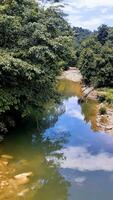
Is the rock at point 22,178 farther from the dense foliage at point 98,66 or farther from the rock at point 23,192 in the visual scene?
the dense foliage at point 98,66

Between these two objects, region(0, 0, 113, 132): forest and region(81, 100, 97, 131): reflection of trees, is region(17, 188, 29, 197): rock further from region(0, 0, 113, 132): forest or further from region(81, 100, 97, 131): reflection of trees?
region(81, 100, 97, 131): reflection of trees

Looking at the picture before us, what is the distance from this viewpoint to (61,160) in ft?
83.4

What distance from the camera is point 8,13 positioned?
98.7 feet

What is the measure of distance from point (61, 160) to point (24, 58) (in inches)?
295

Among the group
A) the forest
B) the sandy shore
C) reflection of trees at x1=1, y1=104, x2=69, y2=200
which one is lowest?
the sandy shore

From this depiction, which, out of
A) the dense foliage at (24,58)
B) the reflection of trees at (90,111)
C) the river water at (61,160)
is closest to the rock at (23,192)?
the river water at (61,160)

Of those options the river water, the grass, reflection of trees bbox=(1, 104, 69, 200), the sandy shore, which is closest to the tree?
the sandy shore

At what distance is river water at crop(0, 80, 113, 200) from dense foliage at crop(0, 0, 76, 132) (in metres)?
2.16

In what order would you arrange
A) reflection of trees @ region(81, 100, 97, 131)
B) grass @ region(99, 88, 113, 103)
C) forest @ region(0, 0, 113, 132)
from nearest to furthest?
1. forest @ region(0, 0, 113, 132)
2. reflection of trees @ region(81, 100, 97, 131)
3. grass @ region(99, 88, 113, 103)

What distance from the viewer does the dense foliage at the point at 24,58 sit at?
26.7 metres

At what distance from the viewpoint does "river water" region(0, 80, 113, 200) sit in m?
20.6

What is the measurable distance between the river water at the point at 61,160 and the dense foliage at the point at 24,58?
216cm

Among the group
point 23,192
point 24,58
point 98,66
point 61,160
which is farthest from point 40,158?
point 98,66

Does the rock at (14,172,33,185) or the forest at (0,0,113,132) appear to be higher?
the forest at (0,0,113,132)
